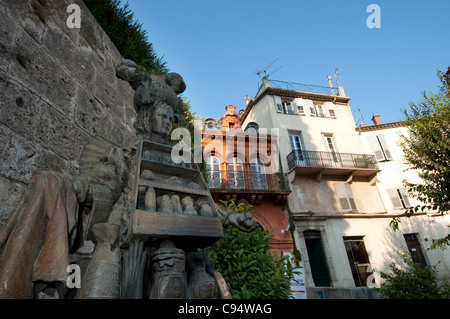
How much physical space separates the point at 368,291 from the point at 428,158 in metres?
7.47

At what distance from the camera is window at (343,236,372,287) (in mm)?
13203

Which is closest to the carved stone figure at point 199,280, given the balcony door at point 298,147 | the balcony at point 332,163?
the balcony at point 332,163

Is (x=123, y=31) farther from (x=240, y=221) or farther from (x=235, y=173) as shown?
(x=235, y=173)

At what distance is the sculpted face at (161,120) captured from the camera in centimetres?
210

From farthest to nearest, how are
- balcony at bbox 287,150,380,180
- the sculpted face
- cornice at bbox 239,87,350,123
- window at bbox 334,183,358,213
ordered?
cornice at bbox 239,87,350,123, balcony at bbox 287,150,380,180, window at bbox 334,183,358,213, the sculpted face

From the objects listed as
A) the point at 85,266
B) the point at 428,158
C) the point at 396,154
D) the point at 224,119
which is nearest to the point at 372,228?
the point at 396,154

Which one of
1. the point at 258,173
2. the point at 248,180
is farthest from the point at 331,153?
the point at 248,180

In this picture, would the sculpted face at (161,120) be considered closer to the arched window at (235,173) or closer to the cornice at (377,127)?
the arched window at (235,173)

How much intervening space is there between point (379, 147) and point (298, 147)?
17.3 ft

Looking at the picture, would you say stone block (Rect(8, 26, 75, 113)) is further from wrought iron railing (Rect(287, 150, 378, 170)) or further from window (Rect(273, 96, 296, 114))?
window (Rect(273, 96, 296, 114))

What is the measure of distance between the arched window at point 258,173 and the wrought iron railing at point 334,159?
1699mm

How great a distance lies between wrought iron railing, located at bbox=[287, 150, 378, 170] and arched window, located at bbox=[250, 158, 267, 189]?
1699 millimetres

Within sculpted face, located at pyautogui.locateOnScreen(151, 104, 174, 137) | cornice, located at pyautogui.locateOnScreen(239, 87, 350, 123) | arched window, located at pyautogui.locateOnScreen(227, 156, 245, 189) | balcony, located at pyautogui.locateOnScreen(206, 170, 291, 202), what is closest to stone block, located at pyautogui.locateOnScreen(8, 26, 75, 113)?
sculpted face, located at pyautogui.locateOnScreen(151, 104, 174, 137)
